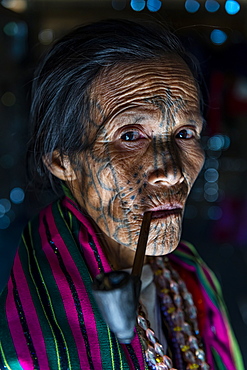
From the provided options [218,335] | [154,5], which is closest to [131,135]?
[154,5]

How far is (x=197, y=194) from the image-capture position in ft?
9.41

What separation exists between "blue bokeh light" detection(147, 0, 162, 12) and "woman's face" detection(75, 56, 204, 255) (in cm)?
20

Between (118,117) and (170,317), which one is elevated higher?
(118,117)

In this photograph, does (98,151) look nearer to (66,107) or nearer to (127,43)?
(66,107)

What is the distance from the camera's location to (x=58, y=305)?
77cm

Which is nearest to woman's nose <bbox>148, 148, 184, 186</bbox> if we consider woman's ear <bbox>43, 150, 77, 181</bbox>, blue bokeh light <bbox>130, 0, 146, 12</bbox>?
woman's ear <bbox>43, 150, 77, 181</bbox>

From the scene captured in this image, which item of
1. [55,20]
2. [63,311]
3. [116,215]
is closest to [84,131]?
[116,215]

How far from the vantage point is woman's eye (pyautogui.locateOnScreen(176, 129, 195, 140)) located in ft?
2.80

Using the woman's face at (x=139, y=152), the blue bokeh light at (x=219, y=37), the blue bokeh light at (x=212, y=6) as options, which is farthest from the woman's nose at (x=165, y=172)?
the blue bokeh light at (x=219, y=37)

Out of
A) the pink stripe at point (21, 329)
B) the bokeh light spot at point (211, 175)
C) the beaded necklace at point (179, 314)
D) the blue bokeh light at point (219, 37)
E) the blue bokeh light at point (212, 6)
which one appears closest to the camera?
the pink stripe at point (21, 329)

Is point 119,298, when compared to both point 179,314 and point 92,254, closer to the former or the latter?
point 92,254

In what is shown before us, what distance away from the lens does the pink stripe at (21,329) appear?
0.72m

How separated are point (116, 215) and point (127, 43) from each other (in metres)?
0.34

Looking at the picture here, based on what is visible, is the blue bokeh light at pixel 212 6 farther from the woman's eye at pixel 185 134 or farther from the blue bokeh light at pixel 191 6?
the woman's eye at pixel 185 134
